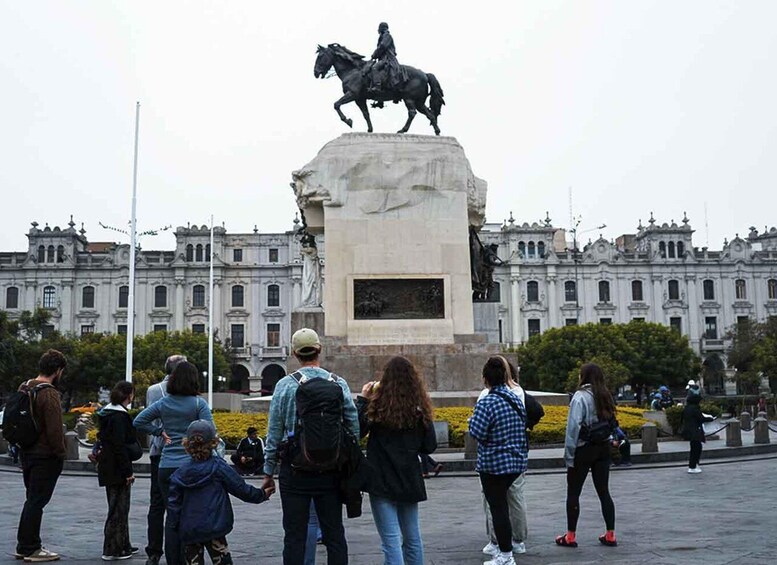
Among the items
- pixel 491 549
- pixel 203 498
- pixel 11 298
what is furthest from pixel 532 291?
pixel 203 498

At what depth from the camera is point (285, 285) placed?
8112 centimetres

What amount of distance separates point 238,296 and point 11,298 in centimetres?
2062

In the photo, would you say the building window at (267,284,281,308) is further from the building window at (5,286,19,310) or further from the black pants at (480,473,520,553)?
the black pants at (480,473,520,553)

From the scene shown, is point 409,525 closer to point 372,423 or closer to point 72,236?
point 372,423

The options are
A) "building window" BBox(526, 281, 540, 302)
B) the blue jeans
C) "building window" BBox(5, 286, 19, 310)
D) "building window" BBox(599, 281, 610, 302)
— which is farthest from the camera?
Answer: "building window" BBox(599, 281, 610, 302)

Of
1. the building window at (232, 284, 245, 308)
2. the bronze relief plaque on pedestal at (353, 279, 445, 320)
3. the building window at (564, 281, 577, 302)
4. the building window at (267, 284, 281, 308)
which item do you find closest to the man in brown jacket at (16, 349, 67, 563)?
the bronze relief plaque on pedestal at (353, 279, 445, 320)

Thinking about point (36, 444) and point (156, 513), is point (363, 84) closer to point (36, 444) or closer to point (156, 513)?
point (36, 444)

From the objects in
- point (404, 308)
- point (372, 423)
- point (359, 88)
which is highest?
point (359, 88)

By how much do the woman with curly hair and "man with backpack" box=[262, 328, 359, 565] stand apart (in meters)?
0.30

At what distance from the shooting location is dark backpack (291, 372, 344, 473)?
5.77 metres

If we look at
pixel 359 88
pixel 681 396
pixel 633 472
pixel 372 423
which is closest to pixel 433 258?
pixel 359 88

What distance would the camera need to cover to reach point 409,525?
6.36m

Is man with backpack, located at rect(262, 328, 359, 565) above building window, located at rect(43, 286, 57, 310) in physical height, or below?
below

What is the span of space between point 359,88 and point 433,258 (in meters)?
4.77
